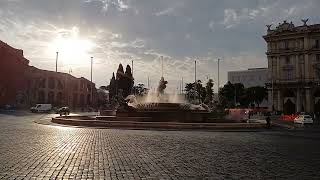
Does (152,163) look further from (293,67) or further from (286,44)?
(286,44)

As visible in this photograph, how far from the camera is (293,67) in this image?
3755 inches

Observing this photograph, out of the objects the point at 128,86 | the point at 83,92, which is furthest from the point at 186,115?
the point at 83,92

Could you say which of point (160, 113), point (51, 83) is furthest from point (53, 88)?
point (160, 113)

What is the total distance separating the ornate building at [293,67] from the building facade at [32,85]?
5216cm

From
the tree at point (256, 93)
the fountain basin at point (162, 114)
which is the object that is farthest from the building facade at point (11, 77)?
the fountain basin at point (162, 114)

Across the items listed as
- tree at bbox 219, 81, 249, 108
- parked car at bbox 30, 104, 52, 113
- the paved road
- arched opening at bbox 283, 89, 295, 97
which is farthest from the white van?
the paved road

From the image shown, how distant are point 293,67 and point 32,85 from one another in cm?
7488

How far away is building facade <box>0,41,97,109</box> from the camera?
103938 millimetres

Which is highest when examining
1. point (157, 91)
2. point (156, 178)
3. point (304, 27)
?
point (304, 27)

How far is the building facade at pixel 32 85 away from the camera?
10394 centimetres

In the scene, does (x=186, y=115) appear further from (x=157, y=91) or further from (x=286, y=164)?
(x=286, y=164)

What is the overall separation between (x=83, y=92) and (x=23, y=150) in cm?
13701

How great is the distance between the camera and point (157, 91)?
52.8 meters

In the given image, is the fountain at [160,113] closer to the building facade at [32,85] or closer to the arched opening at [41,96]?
the building facade at [32,85]
